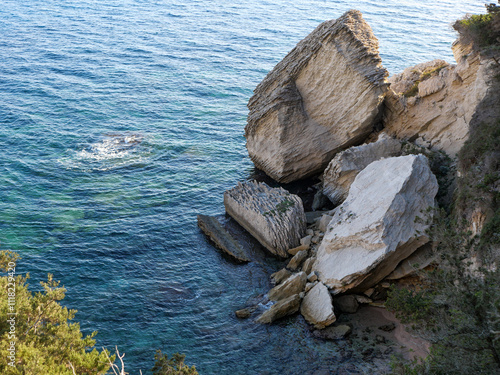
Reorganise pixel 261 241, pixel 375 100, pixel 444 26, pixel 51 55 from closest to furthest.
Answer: pixel 261 241
pixel 375 100
pixel 51 55
pixel 444 26

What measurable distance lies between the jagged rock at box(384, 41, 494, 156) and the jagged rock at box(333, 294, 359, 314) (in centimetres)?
1352

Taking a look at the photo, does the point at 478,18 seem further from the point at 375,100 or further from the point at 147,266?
the point at 147,266

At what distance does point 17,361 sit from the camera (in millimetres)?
15656

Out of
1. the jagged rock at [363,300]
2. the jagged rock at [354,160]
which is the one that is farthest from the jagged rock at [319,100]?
the jagged rock at [363,300]

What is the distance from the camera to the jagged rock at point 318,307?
1025 inches

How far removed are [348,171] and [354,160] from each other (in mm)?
1059

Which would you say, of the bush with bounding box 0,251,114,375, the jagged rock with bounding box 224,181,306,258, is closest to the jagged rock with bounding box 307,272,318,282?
the jagged rock with bounding box 224,181,306,258

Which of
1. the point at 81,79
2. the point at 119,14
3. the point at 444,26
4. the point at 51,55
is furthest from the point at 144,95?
the point at 444,26

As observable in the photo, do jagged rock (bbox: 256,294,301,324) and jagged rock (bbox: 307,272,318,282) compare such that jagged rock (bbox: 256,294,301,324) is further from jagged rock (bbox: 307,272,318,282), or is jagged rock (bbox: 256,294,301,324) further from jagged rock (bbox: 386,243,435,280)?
jagged rock (bbox: 386,243,435,280)

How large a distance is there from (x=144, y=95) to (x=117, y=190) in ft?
71.9

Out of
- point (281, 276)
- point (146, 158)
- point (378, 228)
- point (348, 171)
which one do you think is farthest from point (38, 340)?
point (146, 158)

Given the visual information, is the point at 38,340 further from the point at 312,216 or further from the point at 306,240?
the point at 312,216

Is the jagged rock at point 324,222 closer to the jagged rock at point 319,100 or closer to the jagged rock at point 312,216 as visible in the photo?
the jagged rock at point 312,216

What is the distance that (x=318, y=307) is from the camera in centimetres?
2666
